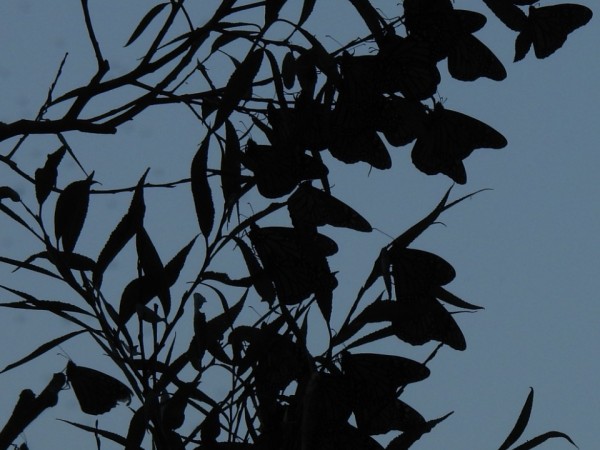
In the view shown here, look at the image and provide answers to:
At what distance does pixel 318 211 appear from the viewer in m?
0.77

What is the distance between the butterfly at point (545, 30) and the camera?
844 millimetres

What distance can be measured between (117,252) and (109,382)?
0.40 ft

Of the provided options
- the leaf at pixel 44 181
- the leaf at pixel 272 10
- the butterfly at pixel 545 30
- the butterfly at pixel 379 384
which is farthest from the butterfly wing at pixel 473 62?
the leaf at pixel 44 181

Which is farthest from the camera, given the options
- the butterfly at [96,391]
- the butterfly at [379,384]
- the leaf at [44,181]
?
the leaf at [44,181]

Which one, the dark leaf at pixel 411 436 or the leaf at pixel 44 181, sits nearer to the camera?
the dark leaf at pixel 411 436

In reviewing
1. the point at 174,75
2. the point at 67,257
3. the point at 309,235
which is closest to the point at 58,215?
the point at 67,257

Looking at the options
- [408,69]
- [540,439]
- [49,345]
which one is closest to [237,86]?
[408,69]

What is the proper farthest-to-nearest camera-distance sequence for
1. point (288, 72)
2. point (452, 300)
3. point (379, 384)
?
1. point (288, 72)
2. point (452, 300)
3. point (379, 384)

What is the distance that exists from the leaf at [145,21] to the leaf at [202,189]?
17 centimetres

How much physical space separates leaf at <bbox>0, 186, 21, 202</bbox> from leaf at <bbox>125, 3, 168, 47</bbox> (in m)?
0.18

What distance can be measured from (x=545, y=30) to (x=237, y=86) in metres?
0.27

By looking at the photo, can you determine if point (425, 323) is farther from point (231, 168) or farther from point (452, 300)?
point (231, 168)

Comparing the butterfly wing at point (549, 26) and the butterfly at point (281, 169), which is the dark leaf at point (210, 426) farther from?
the butterfly wing at point (549, 26)

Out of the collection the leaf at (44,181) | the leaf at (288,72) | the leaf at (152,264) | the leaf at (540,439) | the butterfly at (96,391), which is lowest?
the leaf at (540,439)
